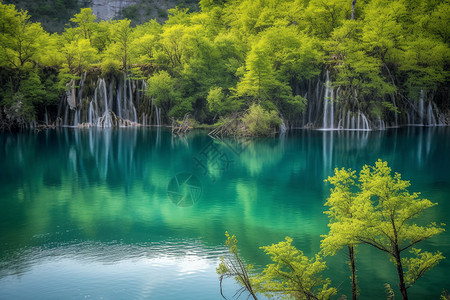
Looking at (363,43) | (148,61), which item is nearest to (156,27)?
(148,61)

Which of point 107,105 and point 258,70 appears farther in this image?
point 107,105

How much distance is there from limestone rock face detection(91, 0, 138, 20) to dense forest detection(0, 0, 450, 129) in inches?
2484

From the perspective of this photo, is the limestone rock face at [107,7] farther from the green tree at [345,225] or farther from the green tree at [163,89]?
the green tree at [345,225]

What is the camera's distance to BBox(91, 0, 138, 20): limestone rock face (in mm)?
114188

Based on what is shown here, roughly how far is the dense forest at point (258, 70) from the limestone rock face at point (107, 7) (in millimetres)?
63093

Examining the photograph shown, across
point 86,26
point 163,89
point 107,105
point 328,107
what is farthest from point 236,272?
point 86,26

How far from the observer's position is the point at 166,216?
41.9 ft

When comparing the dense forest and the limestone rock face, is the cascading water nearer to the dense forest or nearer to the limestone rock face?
the dense forest

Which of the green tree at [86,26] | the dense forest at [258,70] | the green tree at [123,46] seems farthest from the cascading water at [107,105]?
the green tree at [86,26]

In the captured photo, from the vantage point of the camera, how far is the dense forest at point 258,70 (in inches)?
1698

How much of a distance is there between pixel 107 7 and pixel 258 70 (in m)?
Result: 89.2

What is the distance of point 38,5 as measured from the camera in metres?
101

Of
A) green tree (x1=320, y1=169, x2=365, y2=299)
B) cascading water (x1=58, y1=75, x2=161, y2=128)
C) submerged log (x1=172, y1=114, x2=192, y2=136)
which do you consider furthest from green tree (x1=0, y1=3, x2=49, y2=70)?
green tree (x1=320, y1=169, x2=365, y2=299)

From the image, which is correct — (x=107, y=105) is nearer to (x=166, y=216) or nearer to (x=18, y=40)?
(x=18, y=40)
